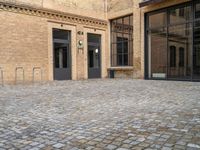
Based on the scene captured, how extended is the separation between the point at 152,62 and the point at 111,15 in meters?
4.74

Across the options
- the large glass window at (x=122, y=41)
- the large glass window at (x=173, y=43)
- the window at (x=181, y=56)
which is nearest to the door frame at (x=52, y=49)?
the large glass window at (x=122, y=41)

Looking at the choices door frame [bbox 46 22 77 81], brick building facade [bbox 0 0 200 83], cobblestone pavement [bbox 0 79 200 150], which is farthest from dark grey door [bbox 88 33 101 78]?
cobblestone pavement [bbox 0 79 200 150]

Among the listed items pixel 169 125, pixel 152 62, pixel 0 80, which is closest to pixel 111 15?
pixel 152 62

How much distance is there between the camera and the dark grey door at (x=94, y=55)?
1570 cm

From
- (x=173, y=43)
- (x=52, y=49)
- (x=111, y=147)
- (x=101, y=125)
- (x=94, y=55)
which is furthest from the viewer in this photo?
(x=94, y=55)

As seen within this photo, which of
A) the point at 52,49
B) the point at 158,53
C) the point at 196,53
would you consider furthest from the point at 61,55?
the point at 196,53

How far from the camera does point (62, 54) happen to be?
47.0ft

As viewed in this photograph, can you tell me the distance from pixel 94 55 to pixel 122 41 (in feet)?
7.36

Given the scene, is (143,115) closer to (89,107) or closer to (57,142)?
(89,107)

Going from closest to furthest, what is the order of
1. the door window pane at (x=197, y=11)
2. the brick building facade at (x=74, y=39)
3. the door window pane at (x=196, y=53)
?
the door window pane at (x=197, y=11) → the door window pane at (x=196, y=53) → the brick building facade at (x=74, y=39)

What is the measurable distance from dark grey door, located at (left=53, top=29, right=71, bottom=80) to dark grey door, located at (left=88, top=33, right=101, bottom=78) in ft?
5.85

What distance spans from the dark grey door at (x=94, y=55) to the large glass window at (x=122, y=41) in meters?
1.02

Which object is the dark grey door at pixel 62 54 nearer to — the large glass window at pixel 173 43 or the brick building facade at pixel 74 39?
the brick building facade at pixel 74 39

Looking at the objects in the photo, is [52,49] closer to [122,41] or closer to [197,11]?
[122,41]
